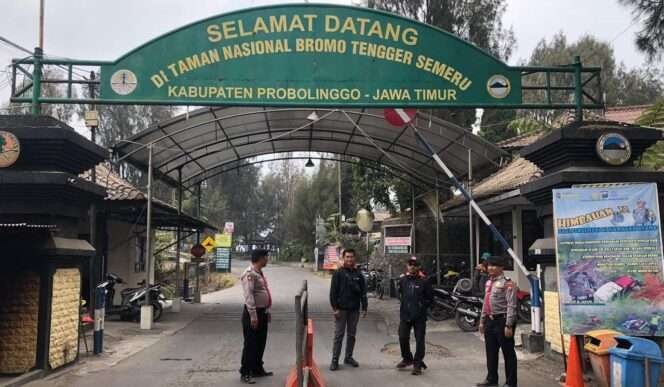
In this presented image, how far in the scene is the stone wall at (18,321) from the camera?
762 centimetres

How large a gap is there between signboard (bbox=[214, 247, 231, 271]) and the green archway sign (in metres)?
25.1

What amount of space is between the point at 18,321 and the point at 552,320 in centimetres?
718

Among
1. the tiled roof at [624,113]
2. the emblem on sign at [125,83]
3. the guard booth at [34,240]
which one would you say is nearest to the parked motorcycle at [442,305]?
the emblem on sign at [125,83]

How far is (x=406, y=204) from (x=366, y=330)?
34.4 ft

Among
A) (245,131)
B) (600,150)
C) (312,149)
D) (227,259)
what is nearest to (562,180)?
(600,150)

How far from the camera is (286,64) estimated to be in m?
8.41

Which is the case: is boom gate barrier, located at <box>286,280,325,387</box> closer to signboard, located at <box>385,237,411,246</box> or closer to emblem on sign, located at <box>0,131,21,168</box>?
emblem on sign, located at <box>0,131,21,168</box>

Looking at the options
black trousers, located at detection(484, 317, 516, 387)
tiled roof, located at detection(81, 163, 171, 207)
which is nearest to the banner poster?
black trousers, located at detection(484, 317, 516, 387)

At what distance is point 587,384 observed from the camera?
7145 millimetres

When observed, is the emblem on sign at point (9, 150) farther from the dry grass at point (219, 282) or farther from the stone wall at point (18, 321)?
the dry grass at point (219, 282)

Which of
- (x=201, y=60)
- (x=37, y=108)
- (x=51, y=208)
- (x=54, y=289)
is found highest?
(x=201, y=60)

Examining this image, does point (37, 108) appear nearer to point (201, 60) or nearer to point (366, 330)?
point (201, 60)

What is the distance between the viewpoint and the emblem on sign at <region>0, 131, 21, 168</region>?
7746 mm

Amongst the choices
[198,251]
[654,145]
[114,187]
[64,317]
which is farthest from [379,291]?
[64,317]
